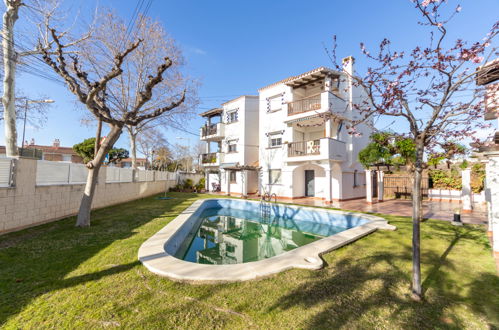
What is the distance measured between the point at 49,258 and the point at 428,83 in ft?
26.7

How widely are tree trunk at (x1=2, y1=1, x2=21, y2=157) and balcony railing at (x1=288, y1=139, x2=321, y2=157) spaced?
47.8 feet

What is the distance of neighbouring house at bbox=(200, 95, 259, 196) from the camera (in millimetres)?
19109

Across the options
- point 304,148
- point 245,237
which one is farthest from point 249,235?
point 304,148

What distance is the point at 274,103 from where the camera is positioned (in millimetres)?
17703

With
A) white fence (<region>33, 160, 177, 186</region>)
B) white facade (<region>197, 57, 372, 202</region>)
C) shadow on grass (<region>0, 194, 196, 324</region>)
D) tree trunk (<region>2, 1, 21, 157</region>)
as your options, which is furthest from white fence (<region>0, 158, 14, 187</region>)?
white facade (<region>197, 57, 372, 202</region>)

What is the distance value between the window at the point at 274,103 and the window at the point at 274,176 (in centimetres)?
539

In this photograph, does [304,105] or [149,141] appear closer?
[304,105]

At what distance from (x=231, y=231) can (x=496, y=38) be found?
934 centimetres

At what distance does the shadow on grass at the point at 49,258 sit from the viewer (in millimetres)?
3123

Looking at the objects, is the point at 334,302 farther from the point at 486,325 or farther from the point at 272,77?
the point at 272,77

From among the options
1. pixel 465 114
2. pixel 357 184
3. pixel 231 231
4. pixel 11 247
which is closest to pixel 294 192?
pixel 357 184

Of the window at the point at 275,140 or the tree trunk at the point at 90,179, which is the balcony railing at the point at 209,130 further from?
the tree trunk at the point at 90,179

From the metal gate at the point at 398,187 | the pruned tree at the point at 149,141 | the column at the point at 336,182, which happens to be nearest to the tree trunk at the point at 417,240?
the column at the point at 336,182

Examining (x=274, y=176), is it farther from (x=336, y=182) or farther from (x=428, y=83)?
(x=428, y=83)
